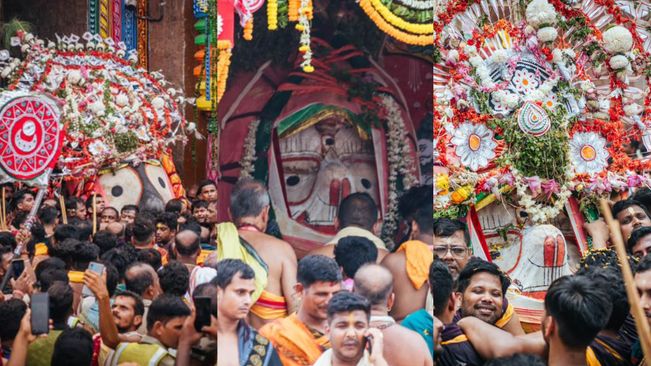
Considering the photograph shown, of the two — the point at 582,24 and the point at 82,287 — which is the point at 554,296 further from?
the point at 582,24

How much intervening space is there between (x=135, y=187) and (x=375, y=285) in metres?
5.82

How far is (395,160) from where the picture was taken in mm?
3920

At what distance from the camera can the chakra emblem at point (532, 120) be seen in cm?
660

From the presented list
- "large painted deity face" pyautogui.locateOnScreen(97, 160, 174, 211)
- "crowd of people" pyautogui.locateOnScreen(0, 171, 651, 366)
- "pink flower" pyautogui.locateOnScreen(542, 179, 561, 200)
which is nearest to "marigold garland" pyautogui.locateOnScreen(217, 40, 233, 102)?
"crowd of people" pyautogui.locateOnScreen(0, 171, 651, 366)

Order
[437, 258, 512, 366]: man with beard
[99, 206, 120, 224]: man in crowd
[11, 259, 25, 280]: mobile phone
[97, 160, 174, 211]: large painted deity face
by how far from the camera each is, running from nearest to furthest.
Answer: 1. [437, 258, 512, 366]: man with beard
2. [11, 259, 25, 280]: mobile phone
3. [99, 206, 120, 224]: man in crowd
4. [97, 160, 174, 211]: large painted deity face

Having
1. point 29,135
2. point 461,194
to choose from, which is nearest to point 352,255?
point 461,194

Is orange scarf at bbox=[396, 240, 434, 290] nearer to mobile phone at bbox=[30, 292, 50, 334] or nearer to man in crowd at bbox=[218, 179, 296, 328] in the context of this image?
man in crowd at bbox=[218, 179, 296, 328]

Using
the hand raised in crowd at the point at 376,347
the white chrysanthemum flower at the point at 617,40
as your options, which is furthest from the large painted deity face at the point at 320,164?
the white chrysanthemum flower at the point at 617,40

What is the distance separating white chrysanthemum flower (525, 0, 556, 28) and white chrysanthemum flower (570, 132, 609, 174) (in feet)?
2.61

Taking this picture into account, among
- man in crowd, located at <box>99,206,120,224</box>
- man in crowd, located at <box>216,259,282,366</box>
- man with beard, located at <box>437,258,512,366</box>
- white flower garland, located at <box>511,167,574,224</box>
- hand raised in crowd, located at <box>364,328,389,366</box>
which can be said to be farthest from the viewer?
man in crowd, located at <box>99,206,120,224</box>

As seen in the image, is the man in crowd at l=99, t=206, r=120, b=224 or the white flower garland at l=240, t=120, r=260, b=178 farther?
the man in crowd at l=99, t=206, r=120, b=224

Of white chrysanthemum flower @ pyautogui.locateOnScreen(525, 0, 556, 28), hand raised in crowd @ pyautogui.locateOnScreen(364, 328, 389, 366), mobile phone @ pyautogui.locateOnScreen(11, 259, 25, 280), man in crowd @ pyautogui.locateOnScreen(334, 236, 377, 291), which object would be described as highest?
white chrysanthemum flower @ pyautogui.locateOnScreen(525, 0, 556, 28)

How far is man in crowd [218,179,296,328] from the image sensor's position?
3898mm

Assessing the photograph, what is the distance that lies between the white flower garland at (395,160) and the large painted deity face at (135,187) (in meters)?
5.40
